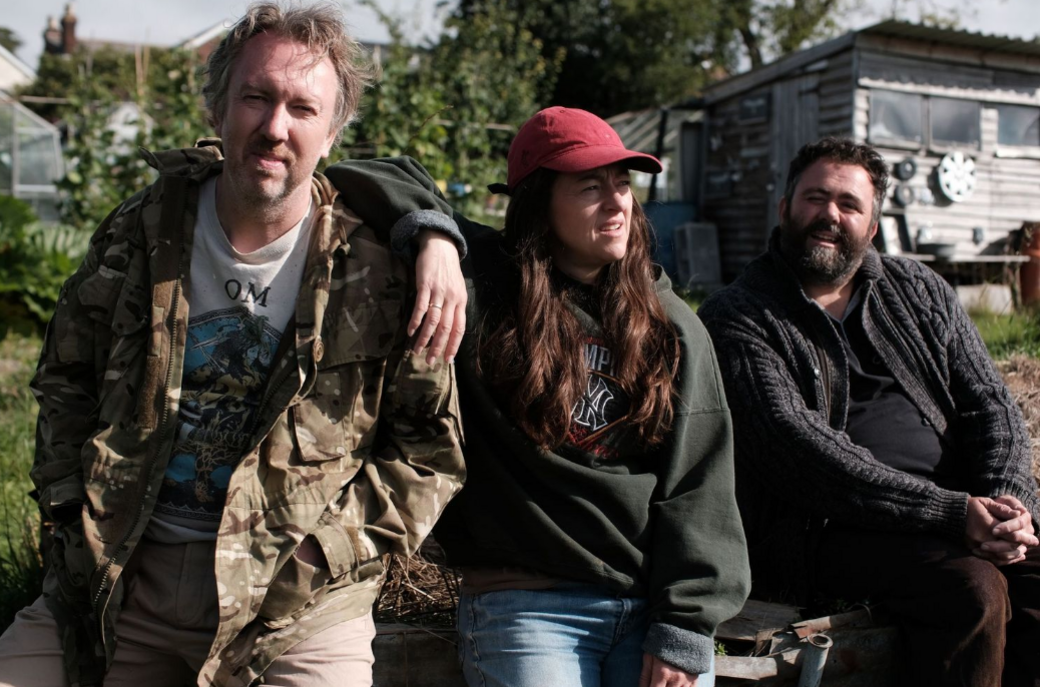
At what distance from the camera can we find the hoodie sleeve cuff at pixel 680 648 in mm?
2332

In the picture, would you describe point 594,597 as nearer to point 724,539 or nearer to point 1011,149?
point 724,539

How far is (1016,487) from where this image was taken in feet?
10.2

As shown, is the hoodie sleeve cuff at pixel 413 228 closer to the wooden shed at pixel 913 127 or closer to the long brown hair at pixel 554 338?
the long brown hair at pixel 554 338

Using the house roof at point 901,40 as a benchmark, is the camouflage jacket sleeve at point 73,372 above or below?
below

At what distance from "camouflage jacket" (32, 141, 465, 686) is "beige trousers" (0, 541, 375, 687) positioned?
0.04m

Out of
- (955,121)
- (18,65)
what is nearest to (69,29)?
(18,65)

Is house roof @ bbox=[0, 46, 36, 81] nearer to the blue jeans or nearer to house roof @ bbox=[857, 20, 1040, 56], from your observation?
house roof @ bbox=[857, 20, 1040, 56]

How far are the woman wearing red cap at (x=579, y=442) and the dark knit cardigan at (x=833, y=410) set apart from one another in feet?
1.85

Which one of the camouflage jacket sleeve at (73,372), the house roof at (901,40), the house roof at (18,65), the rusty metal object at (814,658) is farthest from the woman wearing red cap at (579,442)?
the house roof at (18,65)

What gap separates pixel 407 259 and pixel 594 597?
102cm

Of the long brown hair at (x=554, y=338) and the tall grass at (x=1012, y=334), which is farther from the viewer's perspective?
the tall grass at (x=1012, y=334)

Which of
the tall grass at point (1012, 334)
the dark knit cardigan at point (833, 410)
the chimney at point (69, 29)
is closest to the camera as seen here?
the dark knit cardigan at point (833, 410)

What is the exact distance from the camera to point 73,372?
2.34 metres

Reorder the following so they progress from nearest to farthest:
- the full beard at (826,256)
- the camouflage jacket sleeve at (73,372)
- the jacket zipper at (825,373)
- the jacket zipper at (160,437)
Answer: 1. the jacket zipper at (160,437)
2. the camouflage jacket sleeve at (73,372)
3. the jacket zipper at (825,373)
4. the full beard at (826,256)
